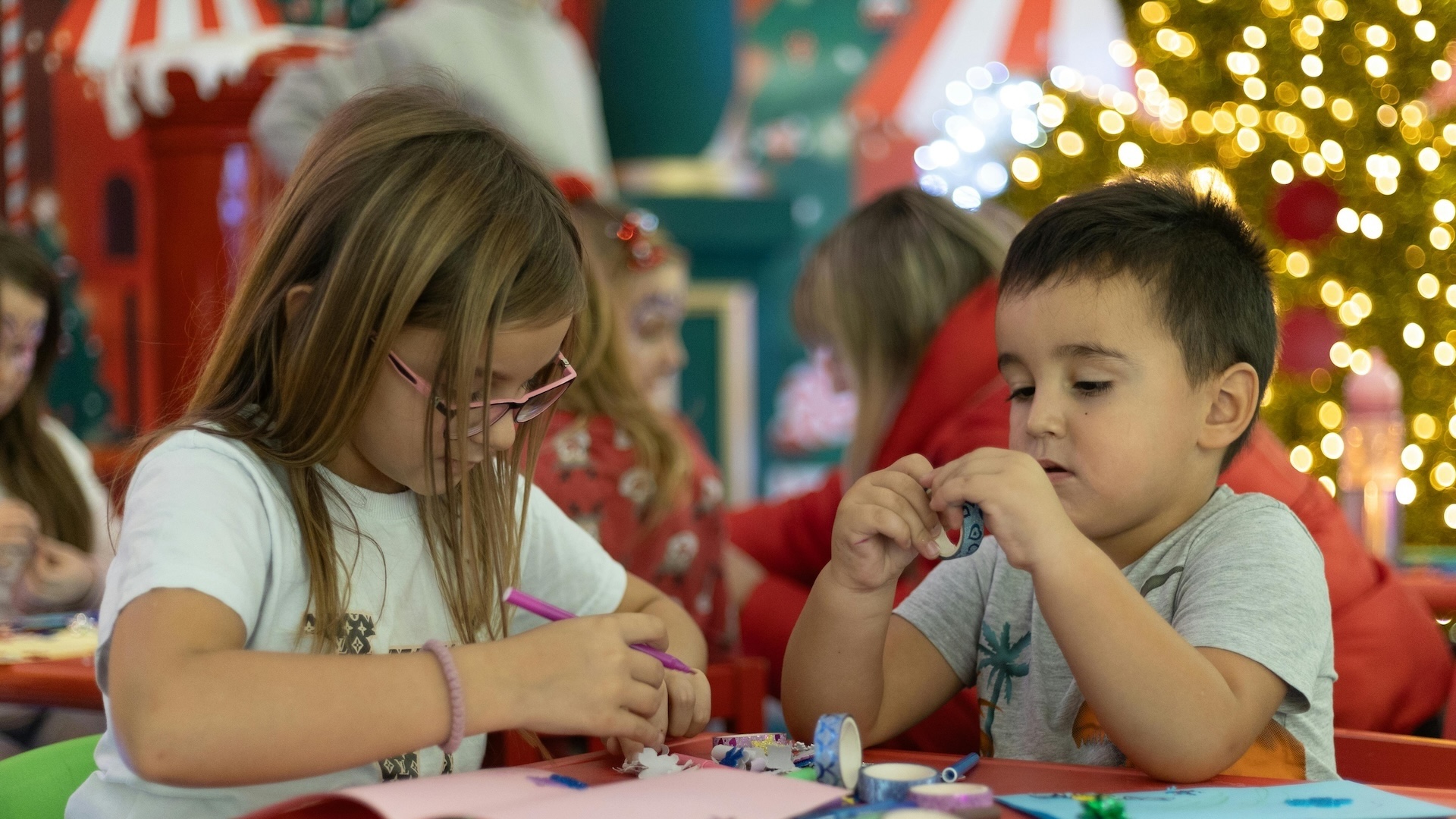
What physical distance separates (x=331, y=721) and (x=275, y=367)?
0.36 meters

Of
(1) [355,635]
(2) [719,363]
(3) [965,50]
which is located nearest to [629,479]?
(1) [355,635]

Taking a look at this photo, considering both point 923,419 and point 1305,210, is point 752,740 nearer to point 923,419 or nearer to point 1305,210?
point 923,419

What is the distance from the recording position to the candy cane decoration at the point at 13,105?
3.58m

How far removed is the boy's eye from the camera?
1.13 meters

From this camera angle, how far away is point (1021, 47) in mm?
4156

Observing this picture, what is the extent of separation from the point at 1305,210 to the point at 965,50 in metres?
1.46

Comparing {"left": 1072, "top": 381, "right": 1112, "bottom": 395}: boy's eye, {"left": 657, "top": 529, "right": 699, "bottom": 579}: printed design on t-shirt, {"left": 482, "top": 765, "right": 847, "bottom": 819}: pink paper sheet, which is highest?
{"left": 1072, "top": 381, "right": 1112, "bottom": 395}: boy's eye

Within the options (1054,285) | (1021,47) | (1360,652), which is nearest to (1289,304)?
(1021,47)

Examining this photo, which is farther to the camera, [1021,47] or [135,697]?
[1021,47]

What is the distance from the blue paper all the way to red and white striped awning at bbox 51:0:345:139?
320 cm

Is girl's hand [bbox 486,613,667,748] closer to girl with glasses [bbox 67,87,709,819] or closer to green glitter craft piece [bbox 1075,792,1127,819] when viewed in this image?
girl with glasses [bbox 67,87,709,819]

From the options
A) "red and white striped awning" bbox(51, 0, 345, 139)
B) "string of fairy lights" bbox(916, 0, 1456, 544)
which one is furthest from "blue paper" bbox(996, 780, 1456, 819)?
"red and white striped awning" bbox(51, 0, 345, 139)

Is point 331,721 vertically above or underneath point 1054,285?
underneath

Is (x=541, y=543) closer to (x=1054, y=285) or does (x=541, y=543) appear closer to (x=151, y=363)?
(x=1054, y=285)
